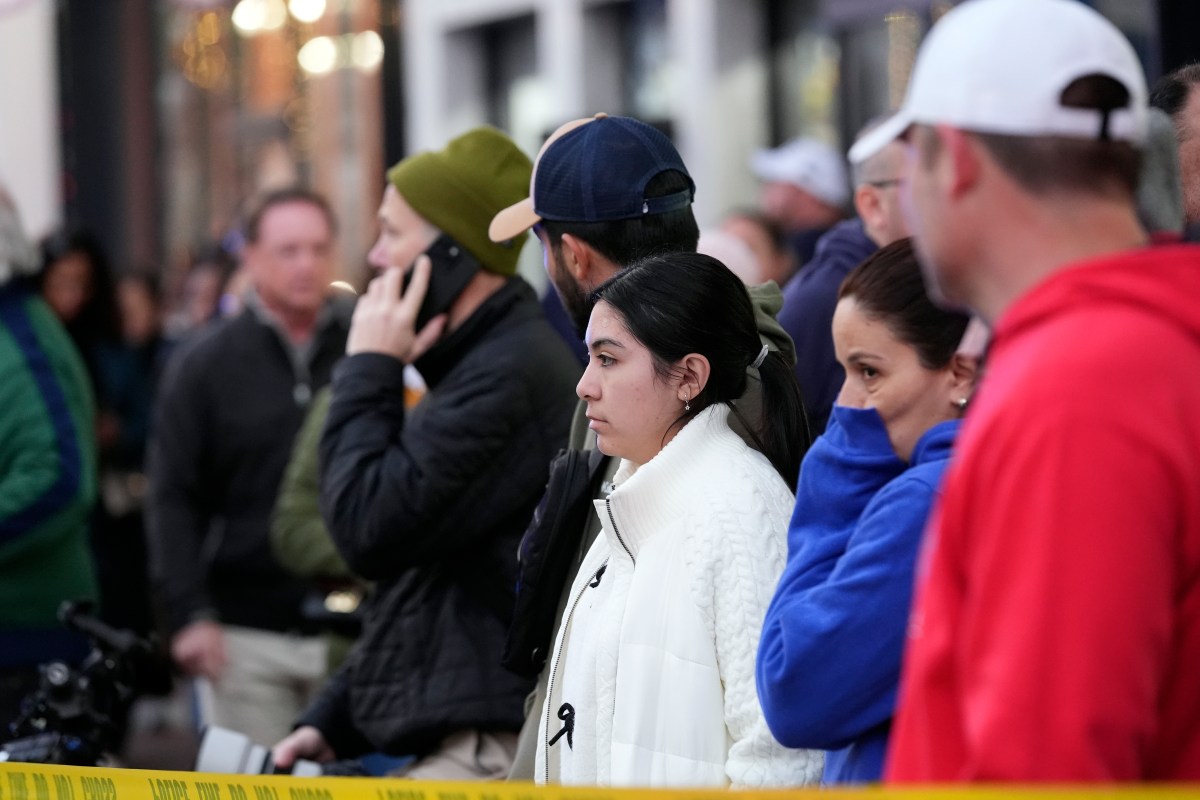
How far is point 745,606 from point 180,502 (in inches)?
152

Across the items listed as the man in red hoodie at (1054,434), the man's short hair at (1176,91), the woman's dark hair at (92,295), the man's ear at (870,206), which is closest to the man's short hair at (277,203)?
the woman's dark hair at (92,295)

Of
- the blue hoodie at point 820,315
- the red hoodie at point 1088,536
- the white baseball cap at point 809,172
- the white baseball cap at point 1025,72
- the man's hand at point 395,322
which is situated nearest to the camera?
the red hoodie at point 1088,536

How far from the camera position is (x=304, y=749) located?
13.4ft

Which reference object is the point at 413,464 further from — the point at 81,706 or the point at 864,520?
the point at 864,520

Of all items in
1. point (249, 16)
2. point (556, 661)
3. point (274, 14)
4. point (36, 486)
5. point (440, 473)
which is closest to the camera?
point (556, 661)

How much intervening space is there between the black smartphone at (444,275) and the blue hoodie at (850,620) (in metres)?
1.61

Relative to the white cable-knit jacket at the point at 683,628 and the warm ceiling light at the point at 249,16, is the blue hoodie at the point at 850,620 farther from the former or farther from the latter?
the warm ceiling light at the point at 249,16

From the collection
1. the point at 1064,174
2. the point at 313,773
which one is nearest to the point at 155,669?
the point at 313,773

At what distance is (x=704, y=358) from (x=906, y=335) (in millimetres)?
473

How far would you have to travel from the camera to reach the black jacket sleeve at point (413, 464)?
3801 millimetres

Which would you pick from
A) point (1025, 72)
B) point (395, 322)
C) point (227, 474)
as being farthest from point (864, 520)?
point (227, 474)

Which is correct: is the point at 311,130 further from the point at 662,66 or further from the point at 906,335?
the point at 906,335

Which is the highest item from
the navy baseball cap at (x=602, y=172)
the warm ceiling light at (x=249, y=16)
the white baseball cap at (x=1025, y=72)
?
the white baseball cap at (x=1025, y=72)

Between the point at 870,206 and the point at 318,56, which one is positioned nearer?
the point at 870,206
